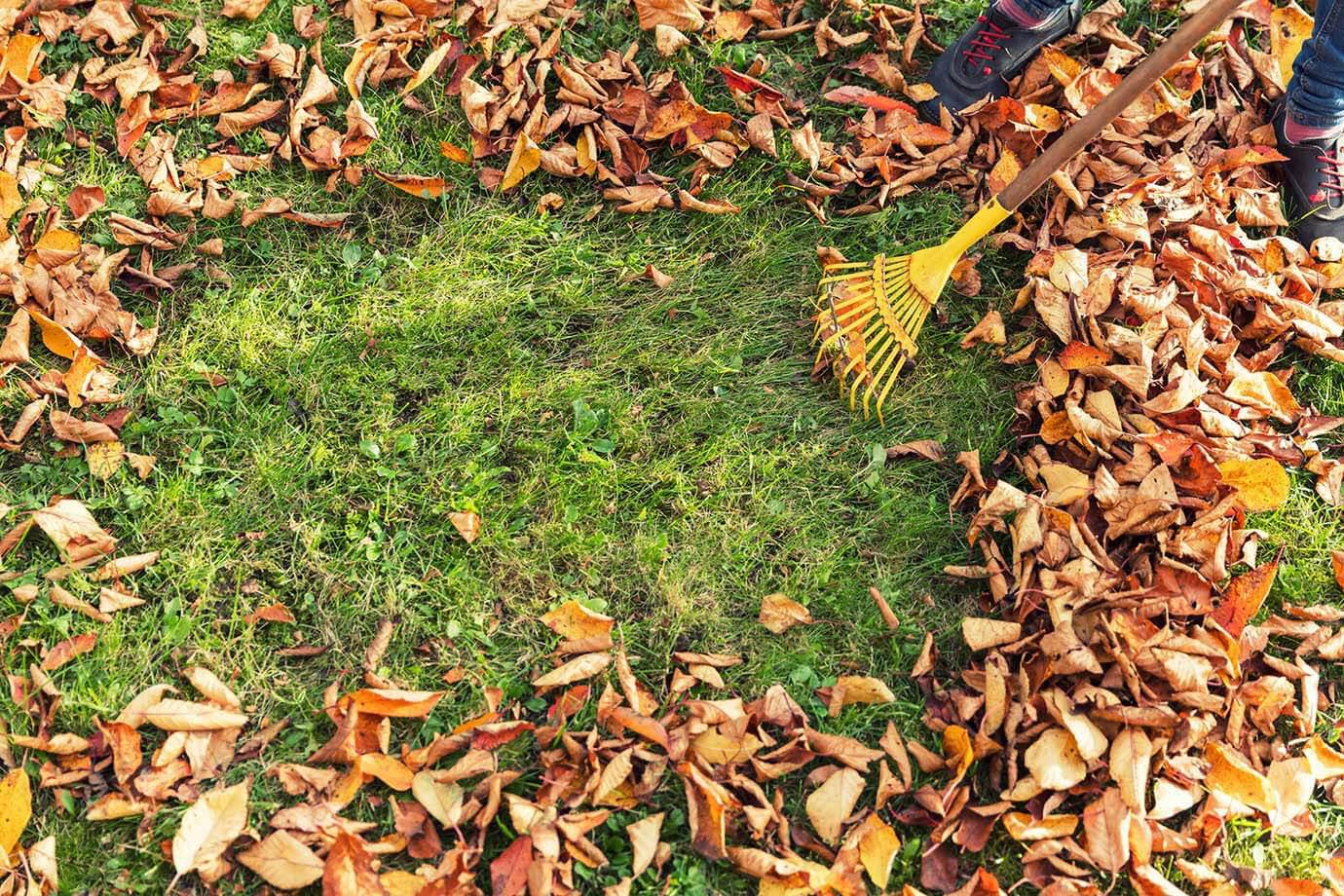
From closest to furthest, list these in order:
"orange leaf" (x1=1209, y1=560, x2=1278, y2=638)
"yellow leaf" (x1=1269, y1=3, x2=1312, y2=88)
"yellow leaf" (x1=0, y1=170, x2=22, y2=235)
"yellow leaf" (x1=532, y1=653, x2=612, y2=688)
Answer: "yellow leaf" (x1=532, y1=653, x2=612, y2=688) → "orange leaf" (x1=1209, y1=560, x2=1278, y2=638) → "yellow leaf" (x1=0, y1=170, x2=22, y2=235) → "yellow leaf" (x1=1269, y1=3, x2=1312, y2=88)

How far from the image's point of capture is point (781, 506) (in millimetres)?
2752

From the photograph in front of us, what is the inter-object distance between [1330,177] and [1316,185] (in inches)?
1.6

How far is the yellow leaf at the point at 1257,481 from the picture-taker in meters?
2.66

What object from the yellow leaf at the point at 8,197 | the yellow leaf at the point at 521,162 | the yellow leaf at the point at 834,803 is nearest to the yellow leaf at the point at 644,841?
the yellow leaf at the point at 834,803

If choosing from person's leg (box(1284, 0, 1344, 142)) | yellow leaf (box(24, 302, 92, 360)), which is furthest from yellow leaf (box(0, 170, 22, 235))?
person's leg (box(1284, 0, 1344, 142))

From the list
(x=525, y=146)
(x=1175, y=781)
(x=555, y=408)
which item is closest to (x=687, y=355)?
(x=555, y=408)

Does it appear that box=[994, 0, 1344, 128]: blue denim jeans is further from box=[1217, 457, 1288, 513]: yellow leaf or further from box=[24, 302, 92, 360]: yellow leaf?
box=[24, 302, 92, 360]: yellow leaf

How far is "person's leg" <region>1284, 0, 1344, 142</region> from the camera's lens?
285 centimetres

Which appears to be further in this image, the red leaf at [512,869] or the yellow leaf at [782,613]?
the yellow leaf at [782,613]

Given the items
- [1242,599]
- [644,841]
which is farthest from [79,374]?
[1242,599]

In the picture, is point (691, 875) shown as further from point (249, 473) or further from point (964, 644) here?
point (249, 473)

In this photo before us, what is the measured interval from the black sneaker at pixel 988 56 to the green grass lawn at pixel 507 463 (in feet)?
1.15

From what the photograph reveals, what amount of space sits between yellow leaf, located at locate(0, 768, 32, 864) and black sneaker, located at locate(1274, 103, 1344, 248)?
3.42 metres

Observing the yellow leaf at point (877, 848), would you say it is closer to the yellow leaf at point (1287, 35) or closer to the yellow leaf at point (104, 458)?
the yellow leaf at point (104, 458)
